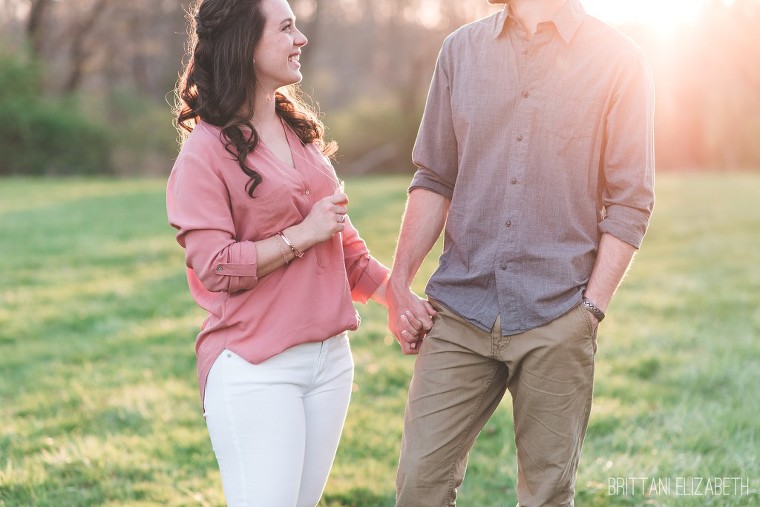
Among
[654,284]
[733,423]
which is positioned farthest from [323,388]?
[654,284]

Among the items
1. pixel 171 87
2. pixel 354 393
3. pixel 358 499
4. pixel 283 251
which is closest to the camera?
pixel 283 251

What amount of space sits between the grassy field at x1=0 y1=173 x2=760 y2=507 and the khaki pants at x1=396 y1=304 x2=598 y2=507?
51.8 inches

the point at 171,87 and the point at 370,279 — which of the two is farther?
the point at 171,87

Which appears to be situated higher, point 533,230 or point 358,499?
point 533,230

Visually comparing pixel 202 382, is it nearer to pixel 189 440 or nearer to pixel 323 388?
pixel 323 388

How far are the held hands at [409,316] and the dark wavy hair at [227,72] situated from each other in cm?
69

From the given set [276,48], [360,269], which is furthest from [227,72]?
[360,269]

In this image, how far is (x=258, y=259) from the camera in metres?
2.60

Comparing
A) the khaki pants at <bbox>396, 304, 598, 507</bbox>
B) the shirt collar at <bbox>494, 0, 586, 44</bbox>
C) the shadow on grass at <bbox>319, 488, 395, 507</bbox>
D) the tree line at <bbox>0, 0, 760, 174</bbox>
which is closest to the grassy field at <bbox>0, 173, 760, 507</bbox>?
the shadow on grass at <bbox>319, 488, 395, 507</bbox>

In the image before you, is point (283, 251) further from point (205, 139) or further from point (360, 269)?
point (360, 269)

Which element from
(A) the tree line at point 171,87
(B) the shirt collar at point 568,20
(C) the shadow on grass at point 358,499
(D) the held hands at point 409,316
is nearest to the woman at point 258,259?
(D) the held hands at point 409,316

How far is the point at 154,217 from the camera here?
1416 cm

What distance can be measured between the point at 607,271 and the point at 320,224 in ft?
3.04

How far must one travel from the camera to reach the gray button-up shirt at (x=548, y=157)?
106 inches
